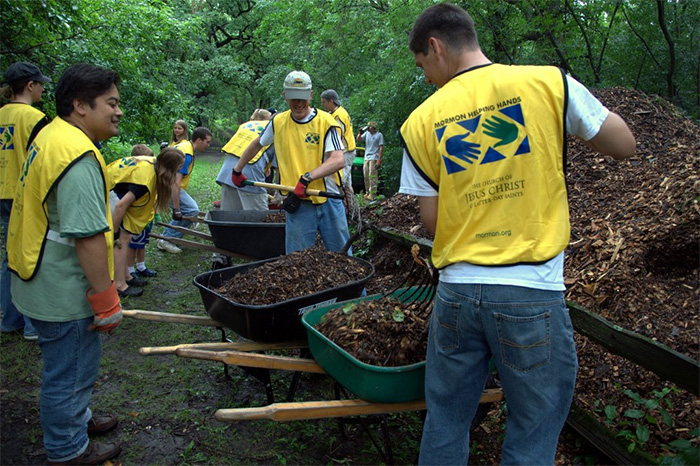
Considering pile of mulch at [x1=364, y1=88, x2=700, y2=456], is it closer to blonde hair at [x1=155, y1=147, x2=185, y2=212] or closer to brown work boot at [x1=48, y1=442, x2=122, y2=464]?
brown work boot at [x1=48, y1=442, x2=122, y2=464]

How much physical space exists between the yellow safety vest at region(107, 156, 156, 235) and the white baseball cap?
171 cm

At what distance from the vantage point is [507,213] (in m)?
1.91

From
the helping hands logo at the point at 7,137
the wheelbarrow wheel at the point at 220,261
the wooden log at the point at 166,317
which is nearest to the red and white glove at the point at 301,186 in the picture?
the wooden log at the point at 166,317

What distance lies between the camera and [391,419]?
3.41m

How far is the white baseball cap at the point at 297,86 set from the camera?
4.18 m

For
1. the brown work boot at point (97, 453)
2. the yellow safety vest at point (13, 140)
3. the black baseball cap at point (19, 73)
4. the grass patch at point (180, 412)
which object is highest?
the black baseball cap at point (19, 73)

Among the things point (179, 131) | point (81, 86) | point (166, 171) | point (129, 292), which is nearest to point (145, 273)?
point (129, 292)

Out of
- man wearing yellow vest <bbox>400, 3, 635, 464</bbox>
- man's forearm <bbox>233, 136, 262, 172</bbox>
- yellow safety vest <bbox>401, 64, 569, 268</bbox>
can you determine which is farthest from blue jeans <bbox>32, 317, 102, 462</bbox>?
man's forearm <bbox>233, 136, 262, 172</bbox>

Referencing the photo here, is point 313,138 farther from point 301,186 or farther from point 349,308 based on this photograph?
point 349,308

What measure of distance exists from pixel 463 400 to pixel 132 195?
3953 millimetres

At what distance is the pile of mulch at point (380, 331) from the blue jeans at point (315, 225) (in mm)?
1503

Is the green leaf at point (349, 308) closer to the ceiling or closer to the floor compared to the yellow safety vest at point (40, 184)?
closer to the floor

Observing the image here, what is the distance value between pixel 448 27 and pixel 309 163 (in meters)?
2.51

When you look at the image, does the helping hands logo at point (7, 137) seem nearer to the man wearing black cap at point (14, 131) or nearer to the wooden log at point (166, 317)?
the man wearing black cap at point (14, 131)
